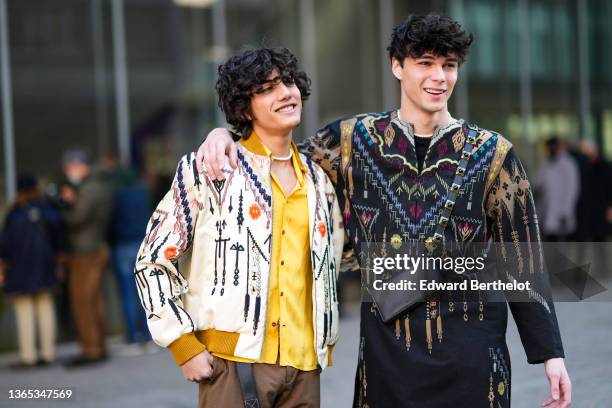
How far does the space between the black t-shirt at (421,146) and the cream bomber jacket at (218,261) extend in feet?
1.30

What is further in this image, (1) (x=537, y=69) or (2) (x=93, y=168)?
(1) (x=537, y=69)

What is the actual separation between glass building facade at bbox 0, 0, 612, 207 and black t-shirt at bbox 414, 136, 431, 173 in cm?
406

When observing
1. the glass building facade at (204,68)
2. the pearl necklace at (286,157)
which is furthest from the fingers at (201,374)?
the glass building facade at (204,68)

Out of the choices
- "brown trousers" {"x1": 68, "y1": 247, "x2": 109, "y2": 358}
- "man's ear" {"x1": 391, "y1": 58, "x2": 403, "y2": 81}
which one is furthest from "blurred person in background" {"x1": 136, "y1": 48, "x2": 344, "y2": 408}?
"brown trousers" {"x1": 68, "y1": 247, "x2": 109, "y2": 358}

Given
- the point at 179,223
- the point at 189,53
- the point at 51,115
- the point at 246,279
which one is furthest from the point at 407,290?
the point at 189,53

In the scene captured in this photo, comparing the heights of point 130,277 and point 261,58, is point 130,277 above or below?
below

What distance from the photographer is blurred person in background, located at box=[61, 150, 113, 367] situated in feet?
24.2

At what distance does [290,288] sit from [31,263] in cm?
512

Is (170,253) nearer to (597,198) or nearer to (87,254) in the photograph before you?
(87,254)

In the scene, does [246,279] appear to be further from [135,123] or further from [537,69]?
[537,69]

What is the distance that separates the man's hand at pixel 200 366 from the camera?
102 inches

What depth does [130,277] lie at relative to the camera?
25.7ft

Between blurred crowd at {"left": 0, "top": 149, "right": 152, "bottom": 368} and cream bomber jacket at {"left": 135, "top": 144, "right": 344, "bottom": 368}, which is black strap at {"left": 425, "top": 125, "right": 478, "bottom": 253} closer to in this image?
cream bomber jacket at {"left": 135, "top": 144, "right": 344, "bottom": 368}

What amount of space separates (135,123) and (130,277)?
2.11 metres
